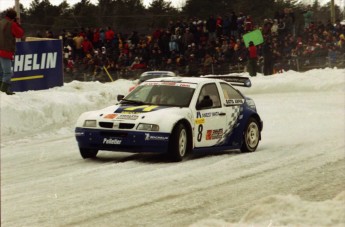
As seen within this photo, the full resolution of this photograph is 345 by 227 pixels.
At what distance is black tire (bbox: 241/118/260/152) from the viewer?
1333 cm

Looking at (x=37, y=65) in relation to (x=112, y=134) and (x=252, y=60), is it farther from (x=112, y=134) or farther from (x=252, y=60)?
(x=252, y=60)

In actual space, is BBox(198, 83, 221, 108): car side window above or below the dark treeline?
below

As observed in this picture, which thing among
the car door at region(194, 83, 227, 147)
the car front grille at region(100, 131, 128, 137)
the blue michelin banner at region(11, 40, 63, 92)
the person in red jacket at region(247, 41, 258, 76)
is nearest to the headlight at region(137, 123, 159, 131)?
the car front grille at region(100, 131, 128, 137)

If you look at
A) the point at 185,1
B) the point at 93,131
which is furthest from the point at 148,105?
the point at 185,1

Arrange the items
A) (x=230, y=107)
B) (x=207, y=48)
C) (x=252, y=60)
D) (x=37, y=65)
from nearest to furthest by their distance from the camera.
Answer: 1. (x=230, y=107)
2. (x=37, y=65)
3. (x=252, y=60)
4. (x=207, y=48)

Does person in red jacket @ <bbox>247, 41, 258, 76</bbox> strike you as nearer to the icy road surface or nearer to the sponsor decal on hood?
the icy road surface

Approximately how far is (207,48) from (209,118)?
2104 cm

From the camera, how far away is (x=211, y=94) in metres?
12.8

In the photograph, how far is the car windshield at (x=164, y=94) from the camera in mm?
12250

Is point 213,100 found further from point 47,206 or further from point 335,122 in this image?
point 335,122

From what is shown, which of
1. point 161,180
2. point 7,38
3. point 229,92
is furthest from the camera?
point 7,38

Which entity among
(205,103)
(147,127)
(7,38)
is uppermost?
(7,38)

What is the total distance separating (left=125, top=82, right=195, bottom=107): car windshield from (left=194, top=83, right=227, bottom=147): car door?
0.22m

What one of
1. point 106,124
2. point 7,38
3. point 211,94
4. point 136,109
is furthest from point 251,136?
point 7,38
